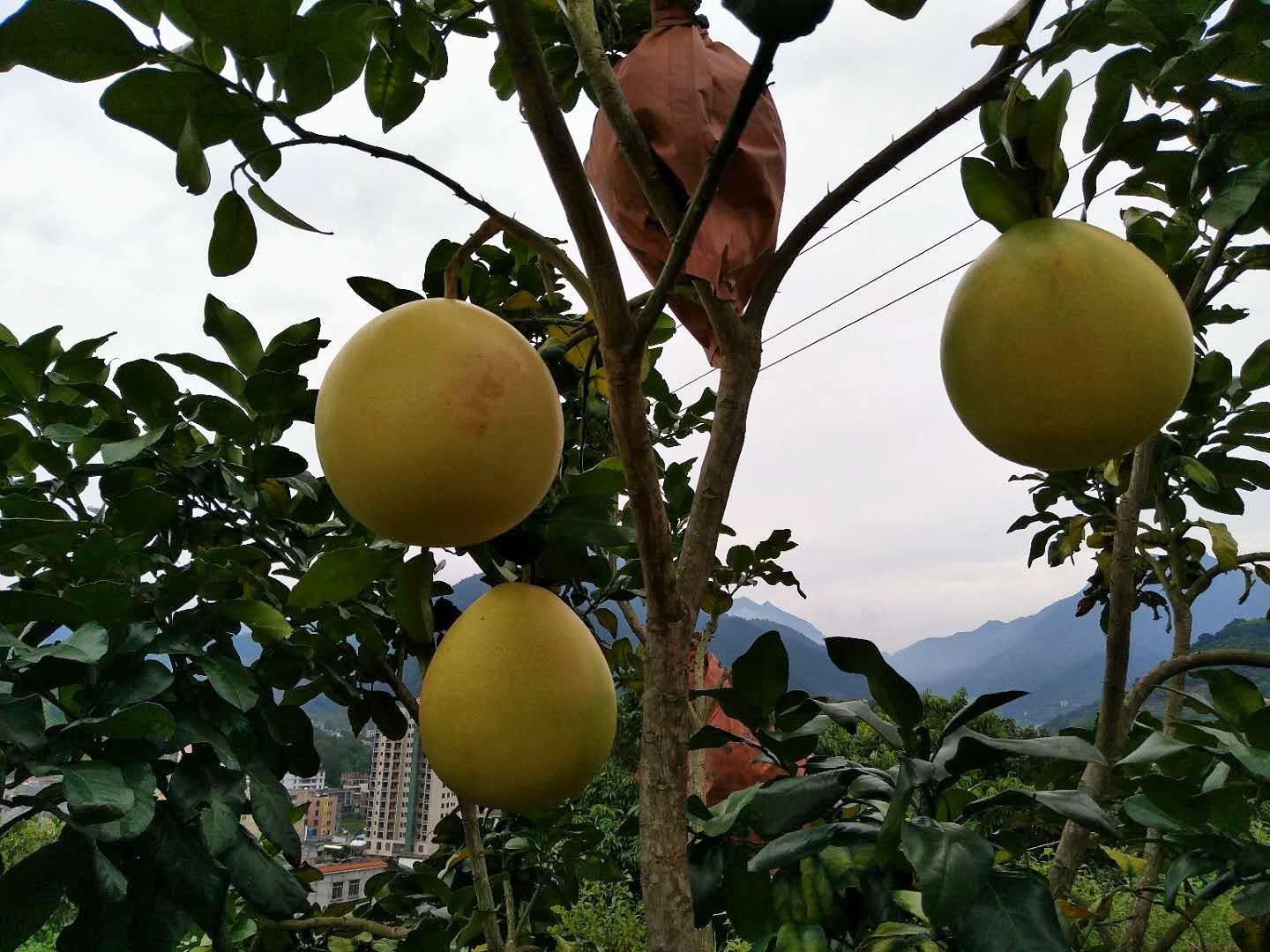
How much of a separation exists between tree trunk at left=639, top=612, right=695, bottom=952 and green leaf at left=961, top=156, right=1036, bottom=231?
0.97 feet

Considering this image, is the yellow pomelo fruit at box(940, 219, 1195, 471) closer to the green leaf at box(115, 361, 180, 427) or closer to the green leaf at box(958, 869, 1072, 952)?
the green leaf at box(958, 869, 1072, 952)

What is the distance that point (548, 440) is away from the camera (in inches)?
20.1

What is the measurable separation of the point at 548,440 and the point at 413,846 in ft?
6.96

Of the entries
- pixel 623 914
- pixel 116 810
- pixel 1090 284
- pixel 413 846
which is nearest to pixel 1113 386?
pixel 1090 284

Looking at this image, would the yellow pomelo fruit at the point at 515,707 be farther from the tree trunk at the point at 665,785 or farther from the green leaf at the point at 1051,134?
the green leaf at the point at 1051,134

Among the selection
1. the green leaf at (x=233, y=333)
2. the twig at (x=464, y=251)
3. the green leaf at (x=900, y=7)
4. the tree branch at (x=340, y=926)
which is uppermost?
the green leaf at (x=233, y=333)

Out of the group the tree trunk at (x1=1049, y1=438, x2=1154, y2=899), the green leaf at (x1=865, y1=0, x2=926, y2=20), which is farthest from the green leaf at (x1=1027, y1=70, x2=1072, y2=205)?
the tree trunk at (x1=1049, y1=438, x2=1154, y2=899)

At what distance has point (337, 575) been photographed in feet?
1.94

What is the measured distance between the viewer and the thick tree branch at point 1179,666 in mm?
765

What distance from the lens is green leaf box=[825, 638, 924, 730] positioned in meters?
0.58

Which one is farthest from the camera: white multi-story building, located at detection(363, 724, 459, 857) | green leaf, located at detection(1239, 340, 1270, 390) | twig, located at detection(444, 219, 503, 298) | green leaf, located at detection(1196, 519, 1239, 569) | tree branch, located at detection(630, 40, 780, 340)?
white multi-story building, located at detection(363, 724, 459, 857)

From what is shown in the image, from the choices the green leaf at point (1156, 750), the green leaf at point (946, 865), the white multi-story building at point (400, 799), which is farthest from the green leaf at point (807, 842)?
the white multi-story building at point (400, 799)

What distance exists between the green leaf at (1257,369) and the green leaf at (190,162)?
1.20 m

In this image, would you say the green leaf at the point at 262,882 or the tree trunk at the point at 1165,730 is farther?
the tree trunk at the point at 1165,730
